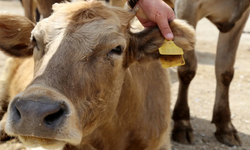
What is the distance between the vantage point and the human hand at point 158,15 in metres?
2.98

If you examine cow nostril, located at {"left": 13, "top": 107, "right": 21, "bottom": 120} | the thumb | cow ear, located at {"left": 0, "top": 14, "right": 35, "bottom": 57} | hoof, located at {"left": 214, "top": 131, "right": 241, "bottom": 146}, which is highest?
the thumb

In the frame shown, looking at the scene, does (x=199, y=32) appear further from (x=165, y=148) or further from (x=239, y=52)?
(x=165, y=148)

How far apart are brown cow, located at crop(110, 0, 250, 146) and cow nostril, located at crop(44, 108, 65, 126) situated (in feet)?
9.59

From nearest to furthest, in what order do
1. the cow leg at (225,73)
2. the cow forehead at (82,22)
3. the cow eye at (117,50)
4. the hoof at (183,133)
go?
1. the cow forehead at (82,22)
2. the cow eye at (117,50)
3. the hoof at (183,133)
4. the cow leg at (225,73)

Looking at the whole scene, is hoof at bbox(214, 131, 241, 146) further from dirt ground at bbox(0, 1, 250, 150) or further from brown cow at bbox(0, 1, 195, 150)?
brown cow at bbox(0, 1, 195, 150)

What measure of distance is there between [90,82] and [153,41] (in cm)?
76

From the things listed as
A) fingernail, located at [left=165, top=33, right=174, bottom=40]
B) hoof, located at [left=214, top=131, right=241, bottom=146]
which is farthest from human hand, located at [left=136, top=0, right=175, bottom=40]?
hoof, located at [left=214, top=131, right=241, bottom=146]

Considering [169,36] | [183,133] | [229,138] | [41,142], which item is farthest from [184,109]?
[41,142]

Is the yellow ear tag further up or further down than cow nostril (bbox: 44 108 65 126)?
further down

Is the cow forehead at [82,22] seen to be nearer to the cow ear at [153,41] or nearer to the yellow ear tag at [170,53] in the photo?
the cow ear at [153,41]

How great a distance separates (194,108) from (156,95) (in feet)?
7.90

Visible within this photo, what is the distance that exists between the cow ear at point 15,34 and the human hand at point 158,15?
114 cm

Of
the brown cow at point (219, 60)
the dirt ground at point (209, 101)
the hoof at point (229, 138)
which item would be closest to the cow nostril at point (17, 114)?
the dirt ground at point (209, 101)

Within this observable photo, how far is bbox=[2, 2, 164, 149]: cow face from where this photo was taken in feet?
7.04
